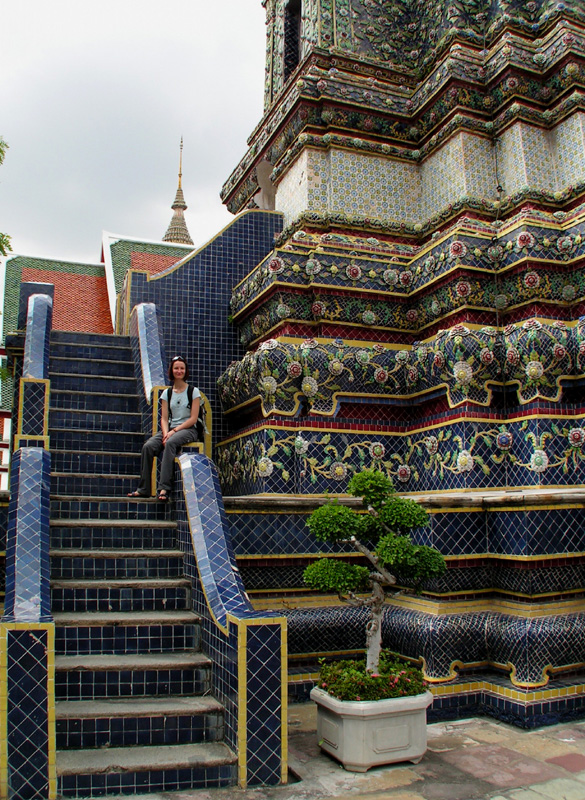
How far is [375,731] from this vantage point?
4027 mm

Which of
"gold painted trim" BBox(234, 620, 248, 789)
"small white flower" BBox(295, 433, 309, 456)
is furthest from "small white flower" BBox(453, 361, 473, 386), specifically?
"gold painted trim" BBox(234, 620, 248, 789)

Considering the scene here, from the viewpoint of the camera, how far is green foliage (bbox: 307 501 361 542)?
4402 mm

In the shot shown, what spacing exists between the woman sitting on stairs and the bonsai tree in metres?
1.56

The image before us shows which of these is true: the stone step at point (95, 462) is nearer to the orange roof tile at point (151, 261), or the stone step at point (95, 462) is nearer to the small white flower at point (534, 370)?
the small white flower at point (534, 370)

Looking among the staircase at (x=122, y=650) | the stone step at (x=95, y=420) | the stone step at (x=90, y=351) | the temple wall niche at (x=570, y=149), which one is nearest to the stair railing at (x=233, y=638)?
the staircase at (x=122, y=650)

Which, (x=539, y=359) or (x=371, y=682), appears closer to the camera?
(x=371, y=682)

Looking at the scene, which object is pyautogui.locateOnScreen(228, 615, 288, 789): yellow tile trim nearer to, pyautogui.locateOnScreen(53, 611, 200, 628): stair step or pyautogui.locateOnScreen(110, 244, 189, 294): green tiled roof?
pyautogui.locateOnScreen(53, 611, 200, 628): stair step

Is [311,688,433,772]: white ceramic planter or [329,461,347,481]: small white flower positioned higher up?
[329,461,347,481]: small white flower

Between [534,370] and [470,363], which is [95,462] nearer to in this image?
[470,363]

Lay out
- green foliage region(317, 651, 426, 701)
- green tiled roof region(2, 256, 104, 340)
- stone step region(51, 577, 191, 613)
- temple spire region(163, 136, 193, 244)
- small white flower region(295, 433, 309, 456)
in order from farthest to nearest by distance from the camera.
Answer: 1. temple spire region(163, 136, 193, 244)
2. green tiled roof region(2, 256, 104, 340)
3. small white flower region(295, 433, 309, 456)
4. stone step region(51, 577, 191, 613)
5. green foliage region(317, 651, 426, 701)

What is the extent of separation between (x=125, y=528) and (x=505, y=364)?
3.65 meters

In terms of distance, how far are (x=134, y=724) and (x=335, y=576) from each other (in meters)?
1.37

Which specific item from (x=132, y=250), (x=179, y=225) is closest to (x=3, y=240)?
(x=132, y=250)

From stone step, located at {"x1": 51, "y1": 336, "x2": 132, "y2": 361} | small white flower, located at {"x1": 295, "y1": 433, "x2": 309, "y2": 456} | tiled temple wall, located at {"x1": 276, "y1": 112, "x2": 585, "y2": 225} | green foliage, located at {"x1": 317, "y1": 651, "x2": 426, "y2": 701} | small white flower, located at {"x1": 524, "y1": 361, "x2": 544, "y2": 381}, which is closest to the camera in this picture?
green foliage, located at {"x1": 317, "y1": 651, "x2": 426, "y2": 701}
